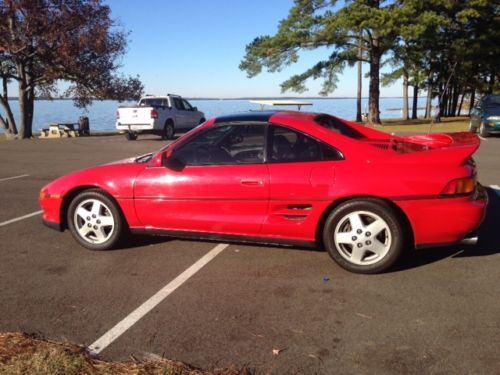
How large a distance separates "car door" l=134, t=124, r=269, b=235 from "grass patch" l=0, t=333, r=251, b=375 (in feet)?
6.01

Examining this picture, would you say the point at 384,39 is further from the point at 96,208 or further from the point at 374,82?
the point at 96,208

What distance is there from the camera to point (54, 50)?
A: 76.3 ft

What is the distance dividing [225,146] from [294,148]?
688 mm

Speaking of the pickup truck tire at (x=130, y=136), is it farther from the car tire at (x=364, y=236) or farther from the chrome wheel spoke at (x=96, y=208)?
the car tire at (x=364, y=236)

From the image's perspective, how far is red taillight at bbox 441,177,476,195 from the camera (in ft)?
13.5

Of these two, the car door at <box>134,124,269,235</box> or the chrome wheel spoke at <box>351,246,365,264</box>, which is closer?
the chrome wheel spoke at <box>351,246,365,264</box>

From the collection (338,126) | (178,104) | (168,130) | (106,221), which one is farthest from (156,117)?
(338,126)

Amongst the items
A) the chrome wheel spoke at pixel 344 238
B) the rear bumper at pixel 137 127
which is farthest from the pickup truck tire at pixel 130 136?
the chrome wheel spoke at pixel 344 238

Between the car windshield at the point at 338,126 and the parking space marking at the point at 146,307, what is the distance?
1.65m

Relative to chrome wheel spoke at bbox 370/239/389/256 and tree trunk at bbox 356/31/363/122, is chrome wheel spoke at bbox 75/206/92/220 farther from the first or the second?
tree trunk at bbox 356/31/363/122

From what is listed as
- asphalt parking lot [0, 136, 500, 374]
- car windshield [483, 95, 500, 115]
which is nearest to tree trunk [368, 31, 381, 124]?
car windshield [483, 95, 500, 115]

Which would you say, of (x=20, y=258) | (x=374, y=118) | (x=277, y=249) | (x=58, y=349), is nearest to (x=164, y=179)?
(x=277, y=249)

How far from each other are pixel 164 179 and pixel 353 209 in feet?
5.84

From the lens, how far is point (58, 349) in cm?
308
